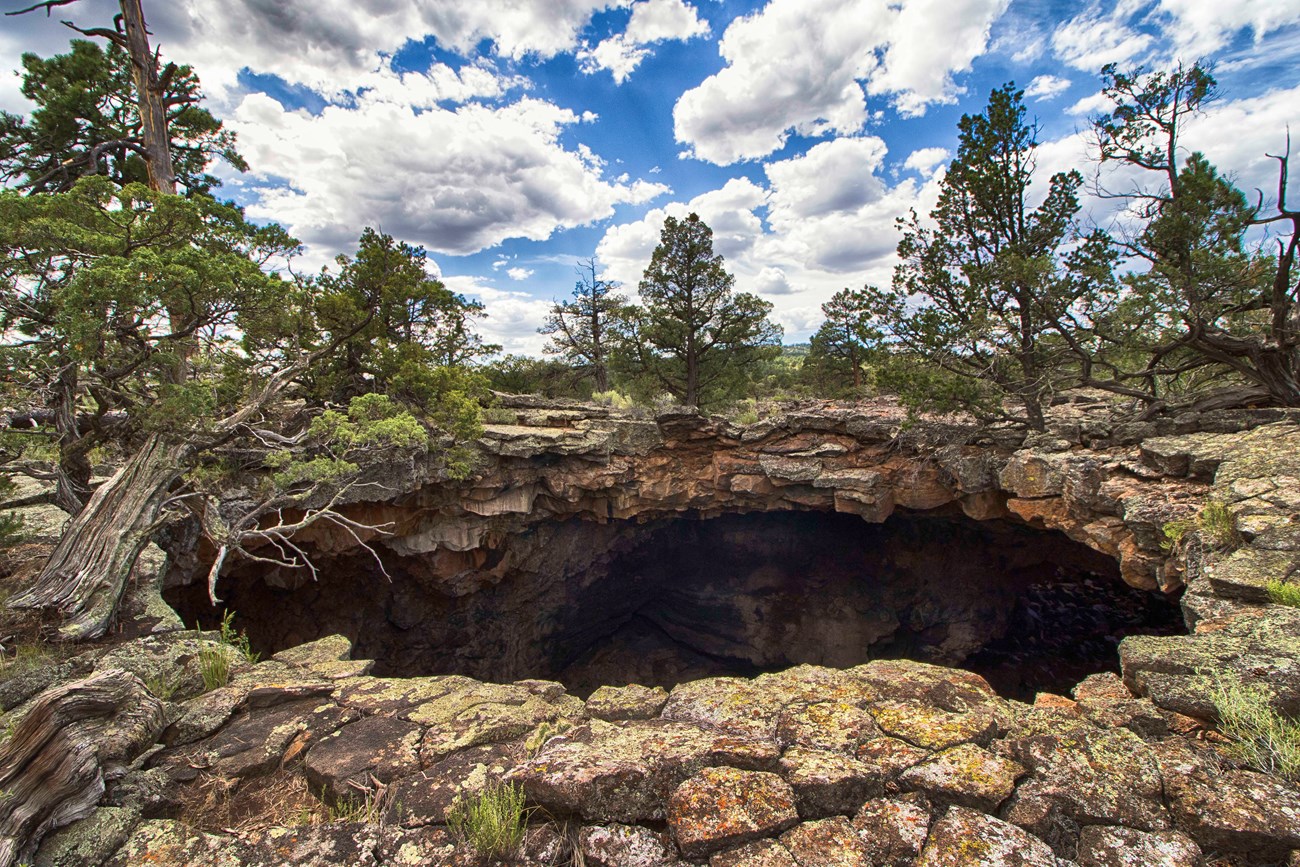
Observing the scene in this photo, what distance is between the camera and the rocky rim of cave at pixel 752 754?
2.42 metres

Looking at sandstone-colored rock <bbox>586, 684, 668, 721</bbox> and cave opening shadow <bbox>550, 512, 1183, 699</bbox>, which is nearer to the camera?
sandstone-colored rock <bbox>586, 684, 668, 721</bbox>

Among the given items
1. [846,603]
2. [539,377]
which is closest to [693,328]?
[539,377]

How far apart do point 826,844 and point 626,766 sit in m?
1.07

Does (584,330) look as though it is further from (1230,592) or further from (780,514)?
(1230,592)

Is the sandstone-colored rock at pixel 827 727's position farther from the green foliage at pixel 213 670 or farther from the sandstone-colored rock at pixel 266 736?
the green foliage at pixel 213 670

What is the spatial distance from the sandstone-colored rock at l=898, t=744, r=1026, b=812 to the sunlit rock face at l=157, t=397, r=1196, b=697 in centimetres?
493

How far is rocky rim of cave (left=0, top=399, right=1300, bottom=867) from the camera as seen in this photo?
7.94 ft

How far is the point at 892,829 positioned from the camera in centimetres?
246

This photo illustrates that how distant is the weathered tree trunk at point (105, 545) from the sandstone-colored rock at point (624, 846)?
4.97 meters

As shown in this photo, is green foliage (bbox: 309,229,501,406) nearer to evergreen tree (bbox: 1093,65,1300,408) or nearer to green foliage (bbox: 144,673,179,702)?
green foliage (bbox: 144,673,179,702)

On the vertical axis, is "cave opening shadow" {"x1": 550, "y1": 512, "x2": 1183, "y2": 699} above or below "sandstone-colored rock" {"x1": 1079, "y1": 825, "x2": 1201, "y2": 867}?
below

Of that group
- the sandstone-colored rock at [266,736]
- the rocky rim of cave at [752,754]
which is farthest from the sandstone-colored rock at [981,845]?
the sandstone-colored rock at [266,736]

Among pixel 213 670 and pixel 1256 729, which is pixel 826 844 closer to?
pixel 1256 729

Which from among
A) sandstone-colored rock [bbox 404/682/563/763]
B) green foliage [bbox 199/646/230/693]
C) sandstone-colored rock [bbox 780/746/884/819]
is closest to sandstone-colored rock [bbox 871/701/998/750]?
sandstone-colored rock [bbox 780/746/884/819]
